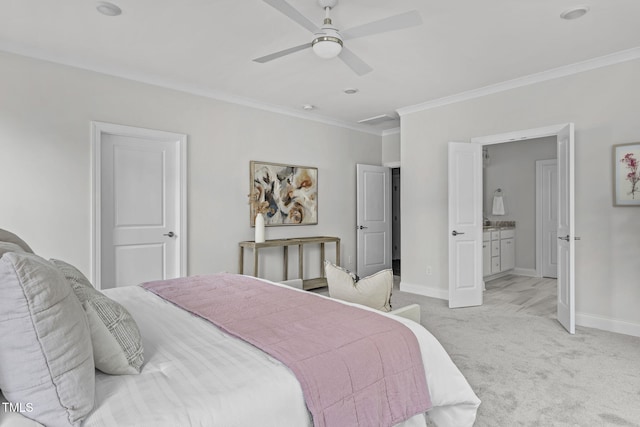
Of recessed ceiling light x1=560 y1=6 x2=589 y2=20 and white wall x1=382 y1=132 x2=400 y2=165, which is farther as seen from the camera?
white wall x1=382 y1=132 x2=400 y2=165

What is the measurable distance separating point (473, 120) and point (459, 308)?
7.77 ft

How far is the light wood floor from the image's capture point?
174 inches

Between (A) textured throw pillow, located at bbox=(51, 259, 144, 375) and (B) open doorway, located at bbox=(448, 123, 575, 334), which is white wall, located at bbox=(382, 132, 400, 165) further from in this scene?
(A) textured throw pillow, located at bbox=(51, 259, 144, 375)

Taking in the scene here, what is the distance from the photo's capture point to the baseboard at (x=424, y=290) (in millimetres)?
4926

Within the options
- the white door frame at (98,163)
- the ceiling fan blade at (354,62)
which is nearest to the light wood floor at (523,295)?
the ceiling fan blade at (354,62)

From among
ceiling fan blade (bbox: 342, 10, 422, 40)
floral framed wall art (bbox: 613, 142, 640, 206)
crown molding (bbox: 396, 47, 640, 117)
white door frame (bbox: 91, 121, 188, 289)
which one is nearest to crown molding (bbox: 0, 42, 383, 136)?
white door frame (bbox: 91, 121, 188, 289)

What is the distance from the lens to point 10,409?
0.97 meters

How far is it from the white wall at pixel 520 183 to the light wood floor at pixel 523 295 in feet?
1.93

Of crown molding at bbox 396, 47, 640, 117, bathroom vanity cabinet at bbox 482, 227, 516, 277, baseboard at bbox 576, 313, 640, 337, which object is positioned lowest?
baseboard at bbox 576, 313, 640, 337

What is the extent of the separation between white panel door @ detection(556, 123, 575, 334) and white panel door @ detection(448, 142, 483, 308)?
0.91m

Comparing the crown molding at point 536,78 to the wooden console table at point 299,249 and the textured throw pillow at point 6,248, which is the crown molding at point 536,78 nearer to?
the wooden console table at point 299,249

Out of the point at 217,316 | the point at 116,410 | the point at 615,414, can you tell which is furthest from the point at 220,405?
the point at 615,414

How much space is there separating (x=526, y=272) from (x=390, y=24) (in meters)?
5.89

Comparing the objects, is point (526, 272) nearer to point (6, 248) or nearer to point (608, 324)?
point (608, 324)
